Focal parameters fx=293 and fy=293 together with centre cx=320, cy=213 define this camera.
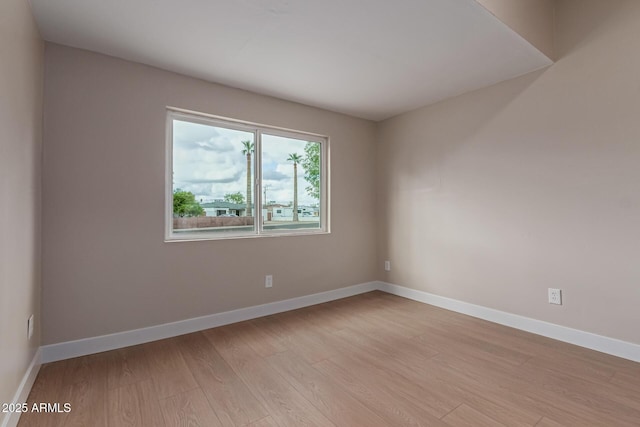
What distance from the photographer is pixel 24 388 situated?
1.66 m

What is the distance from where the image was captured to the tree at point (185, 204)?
8.88 feet

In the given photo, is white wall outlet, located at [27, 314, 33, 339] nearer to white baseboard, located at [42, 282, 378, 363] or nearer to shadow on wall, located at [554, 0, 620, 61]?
white baseboard, located at [42, 282, 378, 363]

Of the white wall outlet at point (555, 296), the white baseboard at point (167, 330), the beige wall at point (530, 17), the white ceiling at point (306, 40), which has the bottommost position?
the white baseboard at point (167, 330)

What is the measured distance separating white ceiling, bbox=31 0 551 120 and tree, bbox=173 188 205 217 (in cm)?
108

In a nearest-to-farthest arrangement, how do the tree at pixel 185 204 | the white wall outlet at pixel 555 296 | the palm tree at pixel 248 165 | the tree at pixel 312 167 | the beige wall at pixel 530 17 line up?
the beige wall at pixel 530 17, the white wall outlet at pixel 555 296, the tree at pixel 185 204, the palm tree at pixel 248 165, the tree at pixel 312 167

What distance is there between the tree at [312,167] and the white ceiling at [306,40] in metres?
0.82

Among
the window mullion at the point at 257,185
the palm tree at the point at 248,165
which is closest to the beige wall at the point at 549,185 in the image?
the window mullion at the point at 257,185

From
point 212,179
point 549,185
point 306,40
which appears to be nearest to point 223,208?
point 212,179

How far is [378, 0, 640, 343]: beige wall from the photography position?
85.1 inches

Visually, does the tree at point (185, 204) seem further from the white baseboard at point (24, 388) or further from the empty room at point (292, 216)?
the white baseboard at point (24, 388)

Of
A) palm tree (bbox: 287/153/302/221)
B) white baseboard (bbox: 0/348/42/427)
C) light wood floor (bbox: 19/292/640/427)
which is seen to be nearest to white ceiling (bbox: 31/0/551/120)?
palm tree (bbox: 287/153/302/221)

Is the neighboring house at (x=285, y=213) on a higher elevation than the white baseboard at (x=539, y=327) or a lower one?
higher

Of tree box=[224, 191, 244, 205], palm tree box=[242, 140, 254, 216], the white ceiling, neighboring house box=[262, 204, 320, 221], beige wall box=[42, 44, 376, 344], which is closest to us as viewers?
the white ceiling

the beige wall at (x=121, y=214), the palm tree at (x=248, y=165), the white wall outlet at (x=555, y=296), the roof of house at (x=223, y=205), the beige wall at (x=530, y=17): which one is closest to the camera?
the beige wall at (x=530, y=17)
